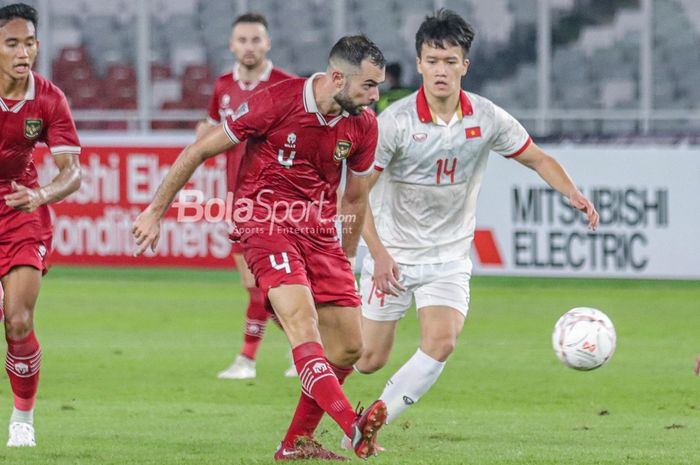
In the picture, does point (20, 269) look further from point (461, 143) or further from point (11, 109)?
point (461, 143)

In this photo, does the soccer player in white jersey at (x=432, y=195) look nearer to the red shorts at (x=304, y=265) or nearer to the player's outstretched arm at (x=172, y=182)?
the red shorts at (x=304, y=265)

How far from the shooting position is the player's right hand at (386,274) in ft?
23.6

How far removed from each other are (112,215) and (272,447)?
376 inches

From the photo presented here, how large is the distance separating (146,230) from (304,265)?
2.68 feet

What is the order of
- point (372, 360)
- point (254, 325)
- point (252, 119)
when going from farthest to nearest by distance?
point (254, 325) < point (372, 360) < point (252, 119)

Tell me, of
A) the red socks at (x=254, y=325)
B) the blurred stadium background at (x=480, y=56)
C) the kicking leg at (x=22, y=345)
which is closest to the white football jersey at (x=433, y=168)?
the kicking leg at (x=22, y=345)

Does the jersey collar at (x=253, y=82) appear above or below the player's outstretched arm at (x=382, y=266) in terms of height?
above

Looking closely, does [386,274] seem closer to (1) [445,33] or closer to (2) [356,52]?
(2) [356,52]

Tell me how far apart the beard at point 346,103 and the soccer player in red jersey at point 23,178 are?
60.6 inches

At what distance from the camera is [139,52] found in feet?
68.2

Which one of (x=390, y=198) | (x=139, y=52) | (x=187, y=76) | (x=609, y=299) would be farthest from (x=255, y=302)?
(x=187, y=76)

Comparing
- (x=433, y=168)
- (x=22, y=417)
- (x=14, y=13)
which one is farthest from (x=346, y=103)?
(x=22, y=417)

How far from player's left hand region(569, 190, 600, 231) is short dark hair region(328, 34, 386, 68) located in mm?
1298

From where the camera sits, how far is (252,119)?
6820 millimetres
